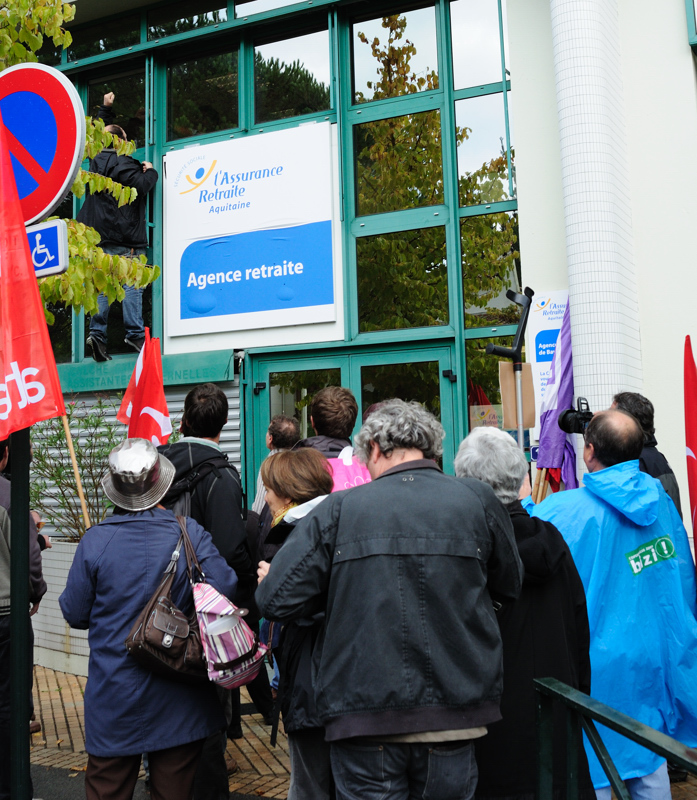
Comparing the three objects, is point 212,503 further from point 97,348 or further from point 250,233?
point 97,348

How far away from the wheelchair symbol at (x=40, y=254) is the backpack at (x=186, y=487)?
1410 mm

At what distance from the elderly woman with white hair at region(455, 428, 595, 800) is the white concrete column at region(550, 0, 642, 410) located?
12.9ft

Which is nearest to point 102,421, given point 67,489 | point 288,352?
point 67,489

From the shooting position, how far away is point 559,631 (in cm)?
280

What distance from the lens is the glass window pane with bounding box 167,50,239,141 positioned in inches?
373

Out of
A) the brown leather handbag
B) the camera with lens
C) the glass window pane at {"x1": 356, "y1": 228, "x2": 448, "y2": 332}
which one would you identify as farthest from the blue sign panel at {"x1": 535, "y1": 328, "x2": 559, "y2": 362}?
the brown leather handbag

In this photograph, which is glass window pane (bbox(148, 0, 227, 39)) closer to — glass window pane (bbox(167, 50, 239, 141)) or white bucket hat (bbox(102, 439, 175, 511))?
glass window pane (bbox(167, 50, 239, 141))

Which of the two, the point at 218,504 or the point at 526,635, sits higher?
the point at 218,504

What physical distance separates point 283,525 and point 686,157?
5785 millimetres

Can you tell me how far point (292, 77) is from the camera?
30.1ft

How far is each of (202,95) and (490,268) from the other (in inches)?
160

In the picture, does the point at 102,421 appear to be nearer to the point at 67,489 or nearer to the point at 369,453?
the point at 67,489

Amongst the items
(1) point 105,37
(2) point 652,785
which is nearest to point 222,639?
(2) point 652,785

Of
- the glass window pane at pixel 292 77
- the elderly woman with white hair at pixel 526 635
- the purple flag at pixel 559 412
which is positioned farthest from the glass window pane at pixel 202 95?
the elderly woman with white hair at pixel 526 635
